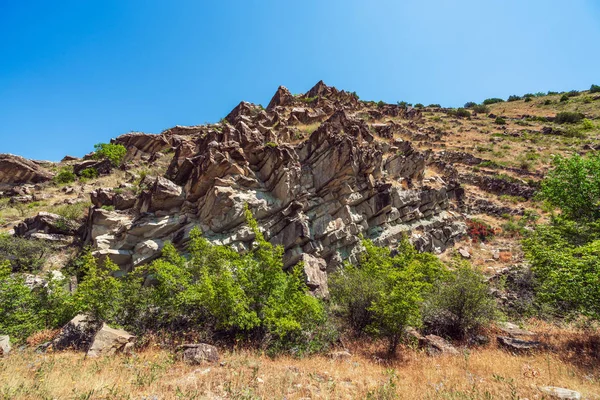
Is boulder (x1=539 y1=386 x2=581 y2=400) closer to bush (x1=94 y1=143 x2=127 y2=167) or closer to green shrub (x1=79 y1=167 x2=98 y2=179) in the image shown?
green shrub (x1=79 y1=167 x2=98 y2=179)

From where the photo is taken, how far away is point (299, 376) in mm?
7164

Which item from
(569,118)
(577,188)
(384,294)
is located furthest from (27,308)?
(569,118)

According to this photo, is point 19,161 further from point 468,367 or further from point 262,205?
point 468,367

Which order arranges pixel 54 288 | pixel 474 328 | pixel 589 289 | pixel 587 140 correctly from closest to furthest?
pixel 589 289 → pixel 54 288 → pixel 474 328 → pixel 587 140

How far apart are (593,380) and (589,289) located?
2763mm

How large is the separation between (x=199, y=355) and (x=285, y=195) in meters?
13.3

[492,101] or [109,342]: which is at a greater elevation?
[492,101]

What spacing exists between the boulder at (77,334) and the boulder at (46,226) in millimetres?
12951

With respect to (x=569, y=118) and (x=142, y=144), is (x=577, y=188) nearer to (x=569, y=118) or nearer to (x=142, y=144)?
(x=142, y=144)

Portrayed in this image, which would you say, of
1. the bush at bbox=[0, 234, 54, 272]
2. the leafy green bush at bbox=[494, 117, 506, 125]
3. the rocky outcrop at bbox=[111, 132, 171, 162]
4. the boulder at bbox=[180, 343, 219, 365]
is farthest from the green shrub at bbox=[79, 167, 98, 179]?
the leafy green bush at bbox=[494, 117, 506, 125]

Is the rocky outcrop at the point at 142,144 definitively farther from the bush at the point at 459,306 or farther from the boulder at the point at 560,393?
the boulder at the point at 560,393

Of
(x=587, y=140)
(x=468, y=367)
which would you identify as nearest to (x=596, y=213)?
(x=468, y=367)

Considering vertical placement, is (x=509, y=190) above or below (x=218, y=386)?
above

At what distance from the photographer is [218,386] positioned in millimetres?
6332
